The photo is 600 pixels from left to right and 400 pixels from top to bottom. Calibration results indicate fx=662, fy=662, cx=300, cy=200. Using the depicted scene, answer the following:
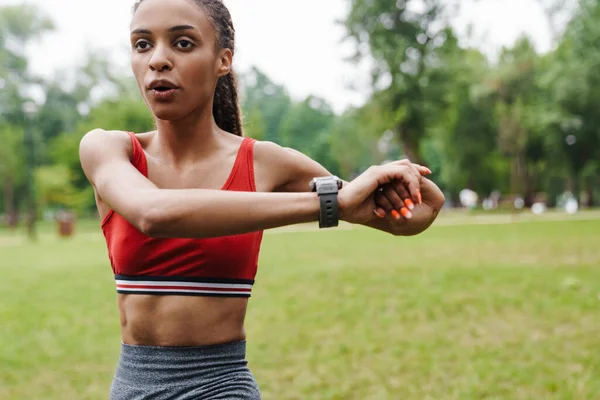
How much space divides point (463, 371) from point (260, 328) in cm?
313

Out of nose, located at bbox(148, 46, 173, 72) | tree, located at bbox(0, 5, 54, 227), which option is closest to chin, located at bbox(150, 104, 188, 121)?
nose, located at bbox(148, 46, 173, 72)

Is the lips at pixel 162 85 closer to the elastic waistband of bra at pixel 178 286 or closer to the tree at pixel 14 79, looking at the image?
the elastic waistband of bra at pixel 178 286

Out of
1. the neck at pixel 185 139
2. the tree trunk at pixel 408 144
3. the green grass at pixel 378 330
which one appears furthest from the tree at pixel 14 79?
the neck at pixel 185 139

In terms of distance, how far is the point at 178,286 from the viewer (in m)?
2.17

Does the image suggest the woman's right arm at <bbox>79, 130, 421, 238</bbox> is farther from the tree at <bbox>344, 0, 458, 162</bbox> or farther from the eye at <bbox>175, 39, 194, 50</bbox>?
the tree at <bbox>344, 0, 458, 162</bbox>

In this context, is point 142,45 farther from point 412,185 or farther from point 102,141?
point 412,185

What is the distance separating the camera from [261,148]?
7.85 ft

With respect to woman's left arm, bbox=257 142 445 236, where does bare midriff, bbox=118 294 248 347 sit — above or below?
below

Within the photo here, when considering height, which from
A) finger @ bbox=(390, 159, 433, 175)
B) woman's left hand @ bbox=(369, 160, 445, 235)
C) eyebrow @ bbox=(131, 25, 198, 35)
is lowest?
woman's left hand @ bbox=(369, 160, 445, 235)

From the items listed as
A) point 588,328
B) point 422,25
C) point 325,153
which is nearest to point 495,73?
point 422,25

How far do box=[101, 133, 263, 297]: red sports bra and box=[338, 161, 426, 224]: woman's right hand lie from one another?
402 mm

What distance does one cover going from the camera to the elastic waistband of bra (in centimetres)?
217

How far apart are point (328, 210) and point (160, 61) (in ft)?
2.27

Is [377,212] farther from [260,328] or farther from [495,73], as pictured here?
[495,73]
